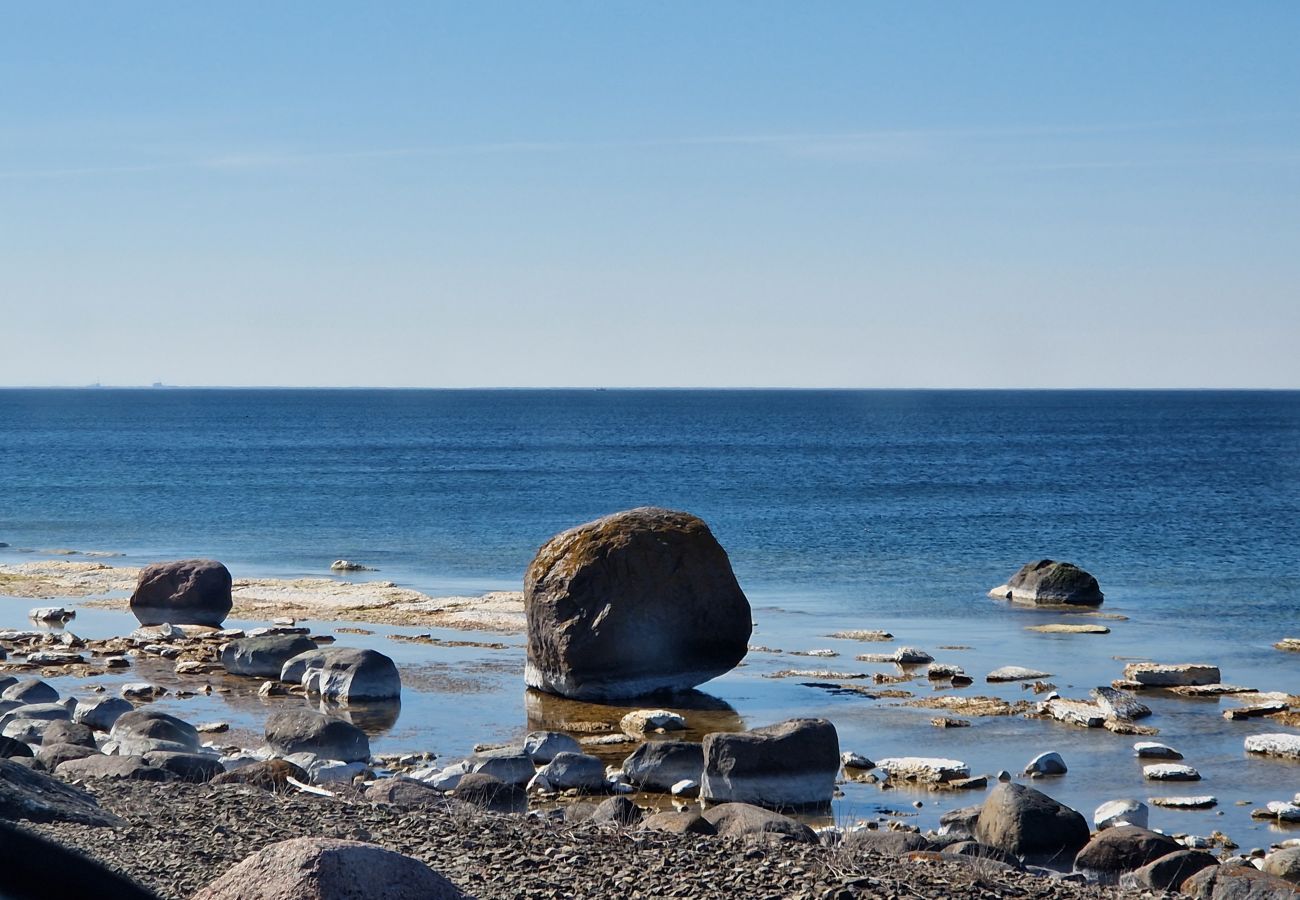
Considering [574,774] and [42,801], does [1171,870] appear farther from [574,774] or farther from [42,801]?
[42,801]

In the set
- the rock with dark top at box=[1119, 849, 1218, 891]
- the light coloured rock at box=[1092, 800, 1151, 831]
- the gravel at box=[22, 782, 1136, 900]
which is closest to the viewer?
the gravel at box=[22, 782, 1136, 900]

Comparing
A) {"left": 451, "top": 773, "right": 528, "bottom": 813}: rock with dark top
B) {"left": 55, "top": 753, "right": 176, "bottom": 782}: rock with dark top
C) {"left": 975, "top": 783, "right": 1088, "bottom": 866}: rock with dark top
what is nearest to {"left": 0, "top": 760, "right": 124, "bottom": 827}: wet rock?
{"left": 55, "top": 753, "right": 176, "bottom": 782}: rock with dark top

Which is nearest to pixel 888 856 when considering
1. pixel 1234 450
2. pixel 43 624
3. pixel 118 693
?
pixel 118 693

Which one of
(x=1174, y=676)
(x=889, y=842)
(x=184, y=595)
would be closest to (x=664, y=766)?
(x=889, y=842)

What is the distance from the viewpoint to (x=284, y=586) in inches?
1480

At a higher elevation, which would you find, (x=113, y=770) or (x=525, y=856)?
(x=525, y=856)

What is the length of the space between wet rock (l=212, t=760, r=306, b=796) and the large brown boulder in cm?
808

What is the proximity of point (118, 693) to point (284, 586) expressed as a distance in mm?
14062

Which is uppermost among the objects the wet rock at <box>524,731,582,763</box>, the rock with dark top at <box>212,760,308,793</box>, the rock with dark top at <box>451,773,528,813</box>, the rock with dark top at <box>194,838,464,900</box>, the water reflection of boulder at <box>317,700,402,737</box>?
the rock with dark top at <box>194,838,464,900</box>

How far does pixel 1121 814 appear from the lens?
15.9 meters

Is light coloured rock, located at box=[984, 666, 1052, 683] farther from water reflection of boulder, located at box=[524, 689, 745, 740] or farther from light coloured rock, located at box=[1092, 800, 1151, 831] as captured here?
light coloured rock, located at box=[1092, 800, 1151, 831]

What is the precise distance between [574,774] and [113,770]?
17.5 ft

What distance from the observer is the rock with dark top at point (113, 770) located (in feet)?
46.5

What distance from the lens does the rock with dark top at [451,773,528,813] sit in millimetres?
15281
